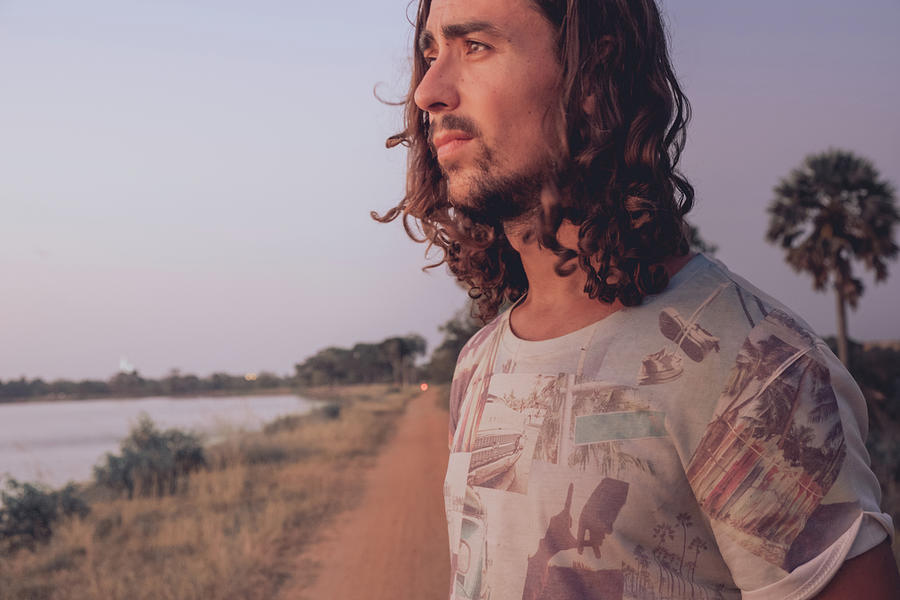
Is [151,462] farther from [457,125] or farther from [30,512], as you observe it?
[457,125]

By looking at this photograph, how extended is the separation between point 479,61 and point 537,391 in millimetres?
693

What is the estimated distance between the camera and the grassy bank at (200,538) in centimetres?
637

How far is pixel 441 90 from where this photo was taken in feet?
4.48

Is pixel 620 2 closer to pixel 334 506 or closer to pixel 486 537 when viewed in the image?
pixel 486 537

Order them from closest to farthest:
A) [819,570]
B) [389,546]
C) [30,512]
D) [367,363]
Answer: [819,570] < [389,546] < [30,512] < [367,363]

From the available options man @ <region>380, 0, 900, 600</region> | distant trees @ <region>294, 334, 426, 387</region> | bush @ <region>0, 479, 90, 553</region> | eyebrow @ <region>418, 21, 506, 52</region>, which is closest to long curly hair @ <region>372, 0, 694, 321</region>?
man @ <region>380, 0, 900, 600</region>

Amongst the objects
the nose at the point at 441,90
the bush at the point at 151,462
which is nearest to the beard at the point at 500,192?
the nose at the point at 441,90

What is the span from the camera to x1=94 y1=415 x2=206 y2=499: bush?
11.7 metres

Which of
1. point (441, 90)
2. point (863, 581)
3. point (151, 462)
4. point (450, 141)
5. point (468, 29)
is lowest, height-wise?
point (151, 462)

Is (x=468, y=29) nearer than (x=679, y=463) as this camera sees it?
No

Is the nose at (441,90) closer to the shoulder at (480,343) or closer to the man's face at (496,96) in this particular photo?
the man's face at (496,96)

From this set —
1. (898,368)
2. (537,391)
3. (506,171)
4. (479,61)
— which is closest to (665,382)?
(537,391)

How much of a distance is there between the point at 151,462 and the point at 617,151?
13.1 m

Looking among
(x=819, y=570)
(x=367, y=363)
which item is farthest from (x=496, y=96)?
(x=367, y=363)
